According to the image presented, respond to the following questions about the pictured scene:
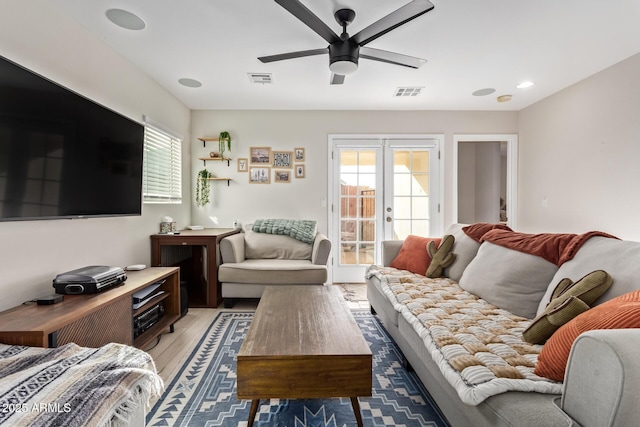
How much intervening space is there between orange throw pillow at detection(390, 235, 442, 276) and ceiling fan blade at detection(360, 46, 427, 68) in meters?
1.57

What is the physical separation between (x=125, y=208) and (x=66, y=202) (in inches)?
22.9

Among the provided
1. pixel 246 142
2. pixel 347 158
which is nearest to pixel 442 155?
pixel 347 158

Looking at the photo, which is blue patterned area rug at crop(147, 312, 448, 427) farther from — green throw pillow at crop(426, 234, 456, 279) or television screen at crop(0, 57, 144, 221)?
television screen at crop(0, 57, 144, 221)

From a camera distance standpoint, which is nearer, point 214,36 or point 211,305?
point 214,36

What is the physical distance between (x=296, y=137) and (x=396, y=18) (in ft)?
8.43

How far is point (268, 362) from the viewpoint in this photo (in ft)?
4.21

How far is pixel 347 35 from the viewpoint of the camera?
202 centimetres

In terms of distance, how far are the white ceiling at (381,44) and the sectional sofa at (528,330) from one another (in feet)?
5.15

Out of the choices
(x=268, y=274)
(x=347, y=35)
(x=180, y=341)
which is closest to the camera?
(x=347, y=35)

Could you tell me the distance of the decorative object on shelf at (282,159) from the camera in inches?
164

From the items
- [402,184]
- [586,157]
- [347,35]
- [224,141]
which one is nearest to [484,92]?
[586,157]

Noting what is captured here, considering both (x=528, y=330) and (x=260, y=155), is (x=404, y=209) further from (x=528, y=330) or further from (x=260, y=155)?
(x=528, y=330)

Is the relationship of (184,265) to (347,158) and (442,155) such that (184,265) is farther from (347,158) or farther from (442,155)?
(442,155)

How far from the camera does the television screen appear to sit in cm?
146
